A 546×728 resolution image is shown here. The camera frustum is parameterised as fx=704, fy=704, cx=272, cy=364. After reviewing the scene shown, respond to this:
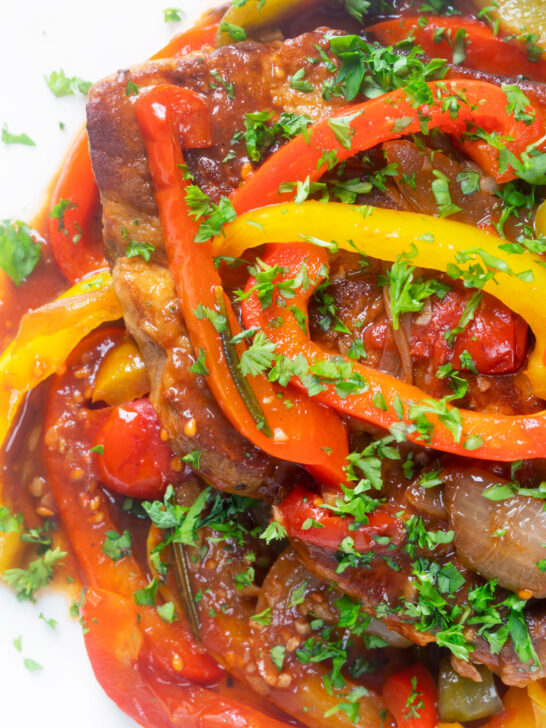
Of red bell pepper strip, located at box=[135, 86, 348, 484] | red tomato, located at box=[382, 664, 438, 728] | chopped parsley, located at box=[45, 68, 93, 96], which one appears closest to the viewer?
red bell pepper strip, located at box=[135, 86, 348, 484]

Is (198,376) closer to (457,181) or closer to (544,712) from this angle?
(457,181)

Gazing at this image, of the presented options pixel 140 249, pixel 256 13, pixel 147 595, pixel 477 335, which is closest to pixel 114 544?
pixel 147 595

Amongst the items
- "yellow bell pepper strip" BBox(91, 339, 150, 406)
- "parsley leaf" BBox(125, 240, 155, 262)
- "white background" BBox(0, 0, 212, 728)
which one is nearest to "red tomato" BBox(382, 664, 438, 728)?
"yellow bell pepper strip" BBox(91, 339, 150, 406)

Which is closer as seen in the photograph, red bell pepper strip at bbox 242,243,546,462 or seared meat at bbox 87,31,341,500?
red bell pepper strip at bbox 242,243,546,462

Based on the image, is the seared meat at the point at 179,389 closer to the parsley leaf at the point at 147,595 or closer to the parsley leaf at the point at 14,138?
the parsley leaf at the point at 147,595

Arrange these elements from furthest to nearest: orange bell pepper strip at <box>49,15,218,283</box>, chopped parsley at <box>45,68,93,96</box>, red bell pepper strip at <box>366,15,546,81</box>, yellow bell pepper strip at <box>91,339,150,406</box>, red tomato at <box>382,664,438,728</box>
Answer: chopped parsley at <box>45,68,93,96</box> → orange bell pepper strip at <box>49,15,218,283</box> → yellow bell pepper strip at <box>91,339,150,406</box> → red bell pepper strip at <box>366,15,546,81</box> → red tomato at <box>382,664,438,728</box>

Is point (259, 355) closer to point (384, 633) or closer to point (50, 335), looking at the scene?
point (50, 335)

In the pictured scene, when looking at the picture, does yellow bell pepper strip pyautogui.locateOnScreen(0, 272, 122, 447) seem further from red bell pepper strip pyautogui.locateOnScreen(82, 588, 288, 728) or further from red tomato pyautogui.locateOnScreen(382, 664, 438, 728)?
red tomato pyautogui.locateOnScreen(382, 664, 438, 728)
